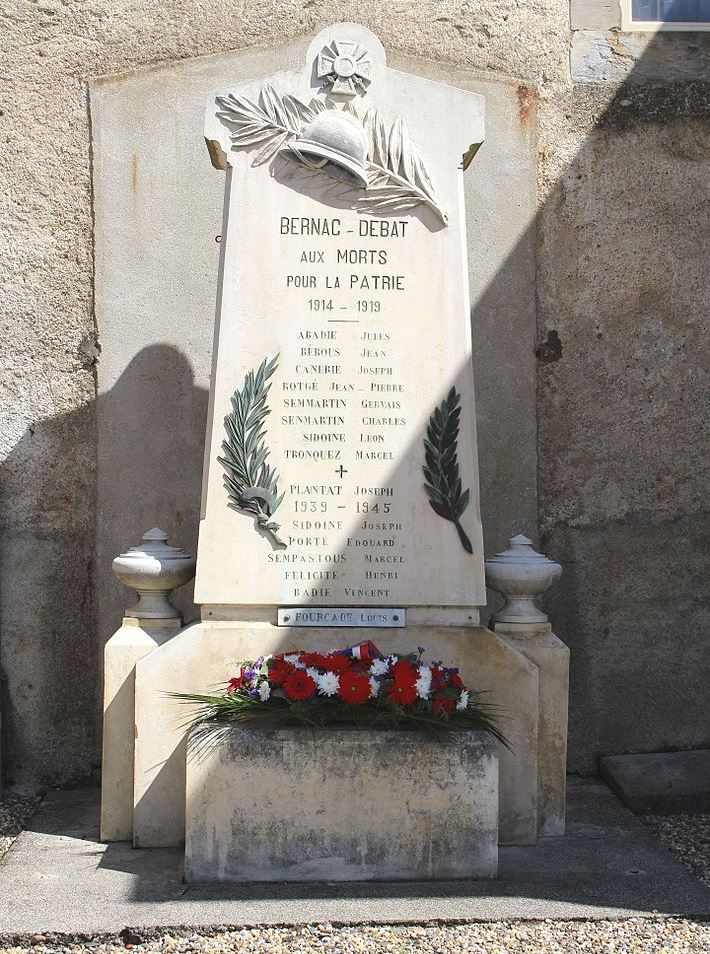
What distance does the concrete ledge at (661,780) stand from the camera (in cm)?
573

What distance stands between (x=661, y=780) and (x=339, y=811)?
2.14 meters

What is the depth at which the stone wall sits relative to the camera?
6246mm

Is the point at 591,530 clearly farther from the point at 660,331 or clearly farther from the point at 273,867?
the point at 273,867

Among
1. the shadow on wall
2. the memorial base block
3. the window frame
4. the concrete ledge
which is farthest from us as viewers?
the window frame

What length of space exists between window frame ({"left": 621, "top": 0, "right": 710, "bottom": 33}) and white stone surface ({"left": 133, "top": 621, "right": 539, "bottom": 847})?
385 cm

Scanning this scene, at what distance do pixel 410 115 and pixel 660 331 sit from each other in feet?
6.86

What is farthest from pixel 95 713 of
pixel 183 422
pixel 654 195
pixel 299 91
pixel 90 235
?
pixel 654 195

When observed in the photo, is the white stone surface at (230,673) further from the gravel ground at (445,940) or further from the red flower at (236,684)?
the gravel ground at (445,940)

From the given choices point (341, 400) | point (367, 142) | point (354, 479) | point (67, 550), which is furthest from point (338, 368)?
point (67, 550)

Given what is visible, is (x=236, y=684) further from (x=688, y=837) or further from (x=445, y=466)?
(x=688, y=837)

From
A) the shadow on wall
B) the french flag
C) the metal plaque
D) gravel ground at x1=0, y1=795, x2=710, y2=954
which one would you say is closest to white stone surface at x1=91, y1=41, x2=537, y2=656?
the shadow on wall

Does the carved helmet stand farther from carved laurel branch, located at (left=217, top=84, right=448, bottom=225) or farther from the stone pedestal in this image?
the stone pedestal

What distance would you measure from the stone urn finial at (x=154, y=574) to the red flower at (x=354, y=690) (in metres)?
1.04

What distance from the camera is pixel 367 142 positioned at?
17.2 ft
